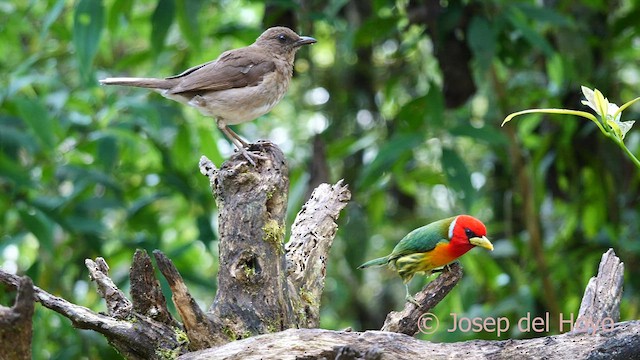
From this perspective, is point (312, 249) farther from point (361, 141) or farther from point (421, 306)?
point (361, 141)

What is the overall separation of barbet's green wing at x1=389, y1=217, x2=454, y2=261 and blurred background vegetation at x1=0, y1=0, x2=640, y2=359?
85.5 inches

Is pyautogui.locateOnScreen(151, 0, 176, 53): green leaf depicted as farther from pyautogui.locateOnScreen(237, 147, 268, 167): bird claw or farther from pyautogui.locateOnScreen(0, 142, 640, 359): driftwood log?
pyautogui.locateOnScreen(237, 147, 268, 167): bird claw

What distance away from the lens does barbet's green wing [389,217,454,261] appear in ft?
9.46

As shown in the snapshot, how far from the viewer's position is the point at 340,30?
5.68 meters

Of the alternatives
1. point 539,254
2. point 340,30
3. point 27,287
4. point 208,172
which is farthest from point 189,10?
point 27,287

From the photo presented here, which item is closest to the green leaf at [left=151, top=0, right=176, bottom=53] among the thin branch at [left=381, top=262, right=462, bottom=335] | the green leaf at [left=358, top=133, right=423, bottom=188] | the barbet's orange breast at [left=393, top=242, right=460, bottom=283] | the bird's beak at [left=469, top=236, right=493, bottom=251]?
the green leaf at [left=358, top=133, right=423, bottom=188]

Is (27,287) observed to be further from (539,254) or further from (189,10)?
(539,254)

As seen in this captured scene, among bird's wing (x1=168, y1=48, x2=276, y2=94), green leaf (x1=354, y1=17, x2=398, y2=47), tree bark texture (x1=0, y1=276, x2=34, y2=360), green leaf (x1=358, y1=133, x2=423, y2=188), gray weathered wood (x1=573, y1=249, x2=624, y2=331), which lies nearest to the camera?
tree bark texture (x1=0, y1=276, x2=34, y2=360)

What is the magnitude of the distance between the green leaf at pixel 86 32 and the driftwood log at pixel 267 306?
5.69 ft

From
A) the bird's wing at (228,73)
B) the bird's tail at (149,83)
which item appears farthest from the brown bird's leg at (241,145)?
the bird's tail at (149,83)

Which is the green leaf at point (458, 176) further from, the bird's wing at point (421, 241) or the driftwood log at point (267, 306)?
the bird's wing at point (421, 241)

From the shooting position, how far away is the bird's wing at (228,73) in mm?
3926

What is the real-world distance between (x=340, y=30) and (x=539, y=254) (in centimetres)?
181

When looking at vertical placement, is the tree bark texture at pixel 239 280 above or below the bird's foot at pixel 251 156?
below
